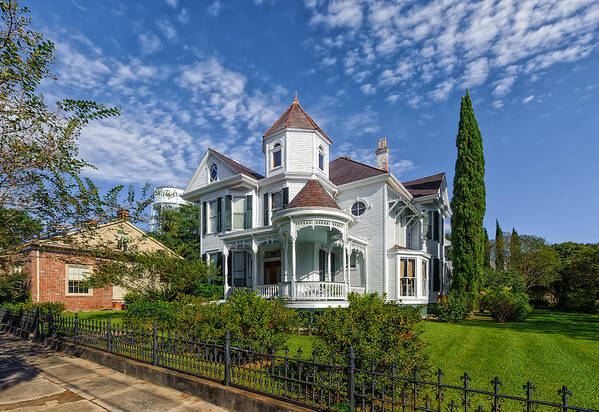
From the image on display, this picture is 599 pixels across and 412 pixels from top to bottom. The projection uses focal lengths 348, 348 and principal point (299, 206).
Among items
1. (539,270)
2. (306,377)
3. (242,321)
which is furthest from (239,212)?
(539,270)

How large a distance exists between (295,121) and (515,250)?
3200 centimetres

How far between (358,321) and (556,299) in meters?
34.9

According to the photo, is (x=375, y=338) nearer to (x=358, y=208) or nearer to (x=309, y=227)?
(x=309, y=227)

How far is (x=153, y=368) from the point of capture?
25.1 ft

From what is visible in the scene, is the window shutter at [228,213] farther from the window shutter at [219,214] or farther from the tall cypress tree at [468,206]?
the tall cypress tree at [468,206]

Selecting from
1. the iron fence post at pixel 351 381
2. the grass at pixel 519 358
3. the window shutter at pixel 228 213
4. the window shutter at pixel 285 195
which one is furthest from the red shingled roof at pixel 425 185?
the iron fence post at pixel 351 381

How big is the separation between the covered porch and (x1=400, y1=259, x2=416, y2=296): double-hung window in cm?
197

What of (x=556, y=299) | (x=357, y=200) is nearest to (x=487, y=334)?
(x=357, y=200)

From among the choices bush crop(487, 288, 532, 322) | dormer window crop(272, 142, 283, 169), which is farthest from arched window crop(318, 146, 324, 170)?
bush crop(487, 288, 532, 322)

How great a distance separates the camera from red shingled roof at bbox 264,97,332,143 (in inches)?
798

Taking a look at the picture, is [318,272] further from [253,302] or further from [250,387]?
[250,387]

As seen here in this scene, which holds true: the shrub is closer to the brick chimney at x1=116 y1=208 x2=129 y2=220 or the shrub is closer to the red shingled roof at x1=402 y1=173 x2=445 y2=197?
the brick chimney at x1=116 y1=208 x2=129 y2=220

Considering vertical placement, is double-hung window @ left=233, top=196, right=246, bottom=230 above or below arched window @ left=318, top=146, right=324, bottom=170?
below

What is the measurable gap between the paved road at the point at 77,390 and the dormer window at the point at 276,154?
13614 mm
